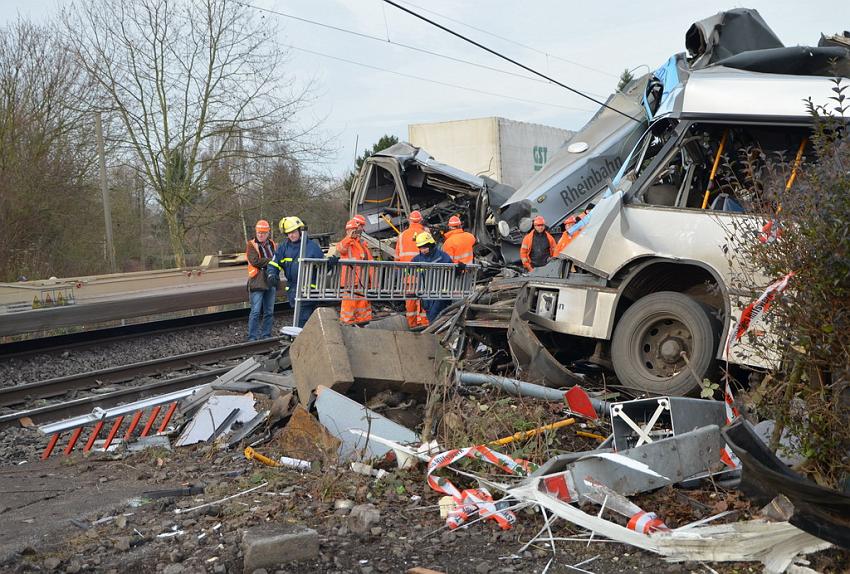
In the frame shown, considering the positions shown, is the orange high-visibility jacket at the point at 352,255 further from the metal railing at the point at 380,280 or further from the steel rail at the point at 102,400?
the steel rail at the point at 102,400

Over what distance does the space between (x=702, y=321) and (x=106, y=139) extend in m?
21.3

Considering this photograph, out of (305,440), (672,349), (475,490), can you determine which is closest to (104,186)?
(305,440)

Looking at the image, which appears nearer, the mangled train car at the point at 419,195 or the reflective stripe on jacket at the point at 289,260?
the reflective stripe on jacket at the point at 289,260

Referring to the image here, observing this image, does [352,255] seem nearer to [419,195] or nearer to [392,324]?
[392,324]

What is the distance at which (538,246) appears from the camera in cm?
1327

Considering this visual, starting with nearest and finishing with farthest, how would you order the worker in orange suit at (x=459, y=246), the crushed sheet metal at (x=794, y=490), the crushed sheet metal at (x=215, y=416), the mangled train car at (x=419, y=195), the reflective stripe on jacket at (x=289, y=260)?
the crushed sheet metal at (x=794, y=490) < the crushed sheet metal at (x=215, y=416) < the reflective stripe on jacket at (x=289, y=260) < the worker in orange suit at (x=459, y=246) < the mangled train car at (x=419, y=195)

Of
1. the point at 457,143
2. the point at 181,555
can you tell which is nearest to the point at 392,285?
the point at 181,555

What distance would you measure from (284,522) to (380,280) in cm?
553

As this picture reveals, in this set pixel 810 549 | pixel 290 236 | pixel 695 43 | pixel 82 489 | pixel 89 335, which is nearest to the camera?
pixel 810 549

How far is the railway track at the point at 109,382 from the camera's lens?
8.70 metres

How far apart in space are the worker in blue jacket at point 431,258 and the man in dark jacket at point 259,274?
2.17 metres

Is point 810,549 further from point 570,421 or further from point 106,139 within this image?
point 106,139

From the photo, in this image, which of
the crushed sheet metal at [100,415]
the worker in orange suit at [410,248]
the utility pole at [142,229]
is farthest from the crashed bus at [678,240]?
the utility pole at [142,229]

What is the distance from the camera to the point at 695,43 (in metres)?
7.96
